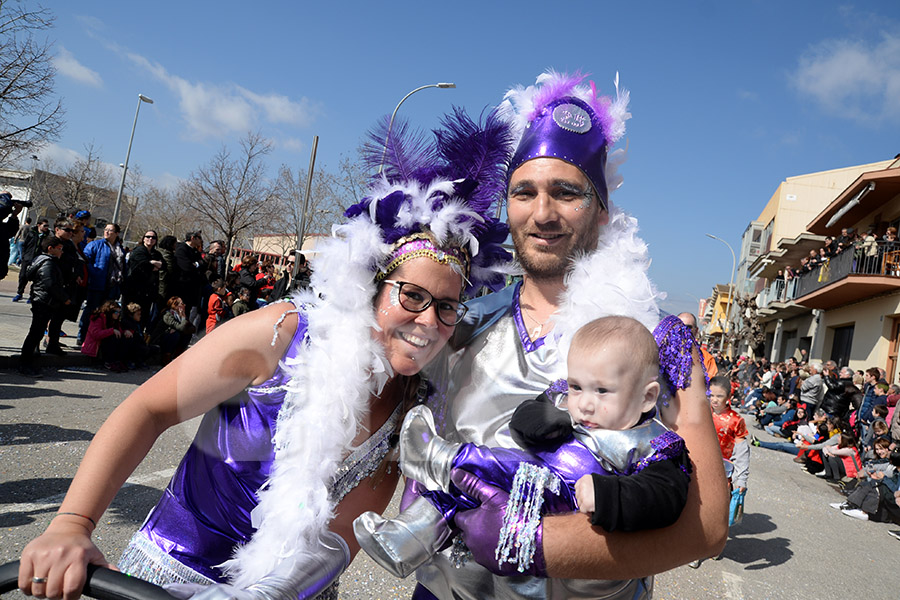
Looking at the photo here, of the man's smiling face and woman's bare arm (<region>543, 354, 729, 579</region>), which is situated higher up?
the man's smiling face

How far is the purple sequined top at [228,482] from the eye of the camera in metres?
1.73

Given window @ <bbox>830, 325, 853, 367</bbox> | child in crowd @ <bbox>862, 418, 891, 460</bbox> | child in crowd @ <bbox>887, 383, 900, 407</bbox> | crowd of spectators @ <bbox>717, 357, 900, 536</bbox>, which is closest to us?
crowd of spectators @ <bbox>717, 357, 900, 536</bbox>

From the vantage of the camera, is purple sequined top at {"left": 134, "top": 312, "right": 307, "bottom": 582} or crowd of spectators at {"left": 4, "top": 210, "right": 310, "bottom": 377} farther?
crowd of spectators at {"left": 4, "top": 210, "right": 310, "bottom": 377}

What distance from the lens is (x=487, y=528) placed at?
1.46 meters

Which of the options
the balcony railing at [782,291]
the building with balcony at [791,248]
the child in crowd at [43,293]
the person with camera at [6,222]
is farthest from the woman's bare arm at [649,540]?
the balcony railing at [782,291]

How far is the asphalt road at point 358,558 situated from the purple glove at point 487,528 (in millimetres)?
1631

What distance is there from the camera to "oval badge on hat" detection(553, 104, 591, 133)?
2.08 meters

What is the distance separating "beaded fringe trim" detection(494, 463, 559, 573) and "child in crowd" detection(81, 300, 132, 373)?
27.2 ft

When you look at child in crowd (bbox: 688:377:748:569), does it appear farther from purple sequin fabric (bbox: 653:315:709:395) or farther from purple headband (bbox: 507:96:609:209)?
purple sequin fabric (bbox: 653:315:709:395)

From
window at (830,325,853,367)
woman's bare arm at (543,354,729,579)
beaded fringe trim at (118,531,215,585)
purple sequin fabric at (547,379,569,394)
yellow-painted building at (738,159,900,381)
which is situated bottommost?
beaded fringe trim at (118,531,215,585)

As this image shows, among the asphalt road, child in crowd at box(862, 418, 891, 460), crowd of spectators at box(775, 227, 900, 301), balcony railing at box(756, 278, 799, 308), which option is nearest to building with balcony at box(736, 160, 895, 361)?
balcony railing at box(756, 278, 799, 308)

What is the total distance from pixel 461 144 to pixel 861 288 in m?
19.0

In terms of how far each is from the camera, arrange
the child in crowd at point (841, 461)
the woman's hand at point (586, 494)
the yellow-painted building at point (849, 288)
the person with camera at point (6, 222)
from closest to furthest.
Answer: the woman's hand at point (586, 494), the person with camera at point (6, 222), the child in crowd at point (841, 461), the yellow-painted building at point (849, 288)

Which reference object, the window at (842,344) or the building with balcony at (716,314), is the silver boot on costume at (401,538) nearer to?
the window at (842,344)
